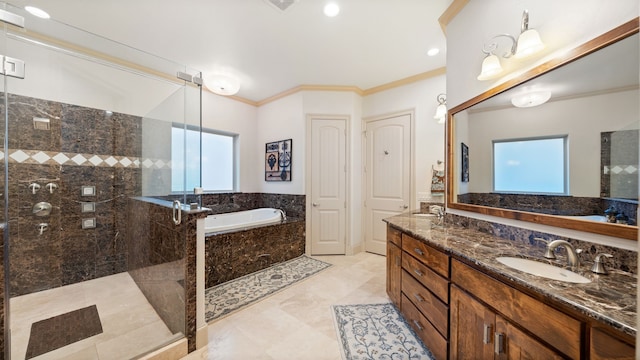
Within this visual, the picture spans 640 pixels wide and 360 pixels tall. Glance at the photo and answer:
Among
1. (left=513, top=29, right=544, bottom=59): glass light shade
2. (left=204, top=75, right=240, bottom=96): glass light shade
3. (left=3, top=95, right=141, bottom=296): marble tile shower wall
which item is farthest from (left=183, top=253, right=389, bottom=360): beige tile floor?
(left=204, top=75, right=240, bottom=96): glass light shade

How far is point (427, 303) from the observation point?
1.48 metres

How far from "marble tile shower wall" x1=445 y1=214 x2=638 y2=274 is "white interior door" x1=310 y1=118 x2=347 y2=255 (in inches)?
70.9

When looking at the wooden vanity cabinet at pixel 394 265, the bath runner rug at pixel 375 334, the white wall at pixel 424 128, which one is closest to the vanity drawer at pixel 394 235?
the wooden vanity cabinet at pixel 394 265

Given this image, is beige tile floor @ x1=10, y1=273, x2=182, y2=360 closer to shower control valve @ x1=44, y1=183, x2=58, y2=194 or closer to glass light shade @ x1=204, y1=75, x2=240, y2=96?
shower control valve @ x1=44, y1=183, x2=58, y2=194

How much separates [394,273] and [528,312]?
122cm

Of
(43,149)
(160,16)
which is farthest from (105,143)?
(160,16)

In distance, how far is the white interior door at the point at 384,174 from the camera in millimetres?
3299

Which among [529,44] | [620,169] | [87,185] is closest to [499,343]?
[620,169]

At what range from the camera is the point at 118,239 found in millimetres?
2506

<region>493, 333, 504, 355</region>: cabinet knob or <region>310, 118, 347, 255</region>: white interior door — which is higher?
<region>310, 118, 347, 255</region>: white interior door

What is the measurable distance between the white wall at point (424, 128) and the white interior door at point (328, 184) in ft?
3.42

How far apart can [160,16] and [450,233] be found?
321 centimetres

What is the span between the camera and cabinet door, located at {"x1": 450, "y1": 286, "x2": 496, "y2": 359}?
1016 millimetres

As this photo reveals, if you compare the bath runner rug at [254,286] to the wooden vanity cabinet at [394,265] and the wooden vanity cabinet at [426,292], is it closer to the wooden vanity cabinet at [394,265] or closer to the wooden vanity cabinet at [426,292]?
the wooden vanity cabinet at [394,265]
